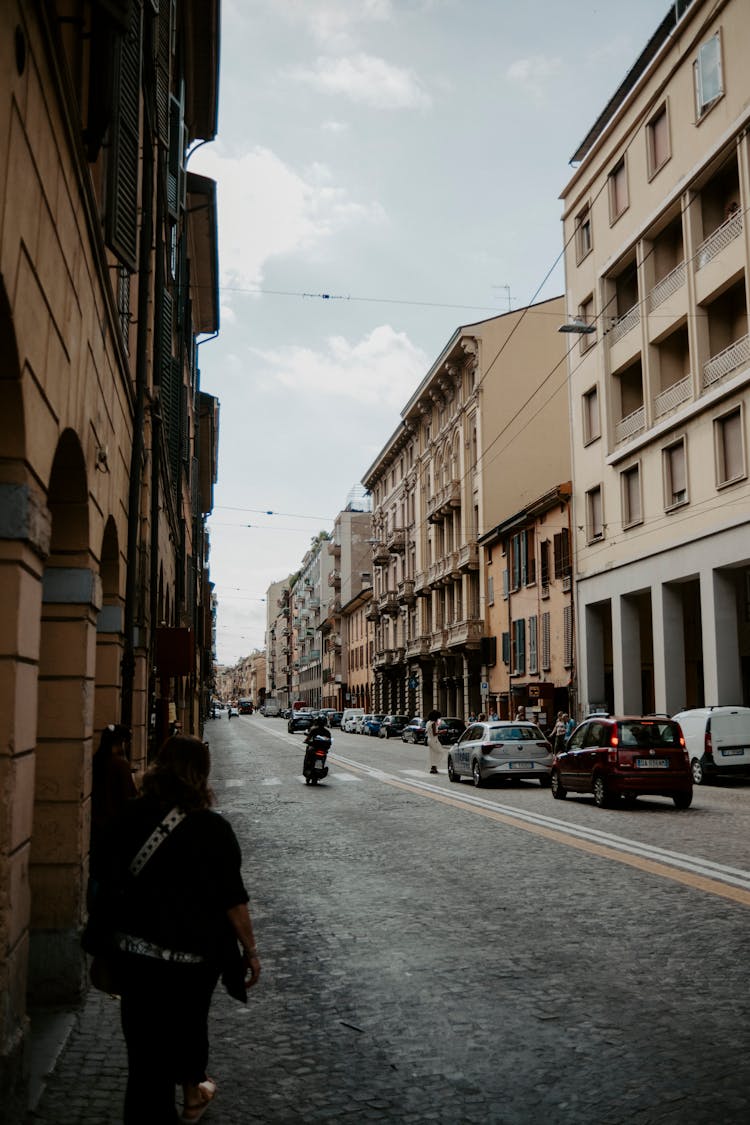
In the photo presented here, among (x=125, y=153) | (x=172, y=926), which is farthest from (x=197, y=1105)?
(x=125, y=153)

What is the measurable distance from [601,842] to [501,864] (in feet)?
6.86

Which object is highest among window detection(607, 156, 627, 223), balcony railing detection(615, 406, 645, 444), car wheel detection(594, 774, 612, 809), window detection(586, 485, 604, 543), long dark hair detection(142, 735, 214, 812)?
window detection(607, 156, 627, 223)

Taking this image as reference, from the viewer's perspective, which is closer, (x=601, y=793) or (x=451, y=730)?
(x=601, y=793)

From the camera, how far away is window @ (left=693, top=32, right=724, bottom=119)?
93.1ft

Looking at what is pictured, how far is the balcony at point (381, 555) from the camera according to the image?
76.7 metres

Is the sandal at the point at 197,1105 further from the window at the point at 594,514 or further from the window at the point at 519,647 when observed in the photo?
the window at the point at 519,647

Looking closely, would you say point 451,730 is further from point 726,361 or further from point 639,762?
point 639,762

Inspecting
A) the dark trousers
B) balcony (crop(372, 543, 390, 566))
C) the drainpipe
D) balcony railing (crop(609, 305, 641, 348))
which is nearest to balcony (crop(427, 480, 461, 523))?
balcony (crop(372, 543, 390, 566))

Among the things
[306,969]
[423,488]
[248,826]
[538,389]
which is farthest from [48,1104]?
[423,488]

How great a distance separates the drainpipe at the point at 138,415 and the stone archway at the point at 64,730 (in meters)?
3.29

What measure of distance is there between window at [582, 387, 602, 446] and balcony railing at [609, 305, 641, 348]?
2211mm

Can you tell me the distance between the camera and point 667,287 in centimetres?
3172

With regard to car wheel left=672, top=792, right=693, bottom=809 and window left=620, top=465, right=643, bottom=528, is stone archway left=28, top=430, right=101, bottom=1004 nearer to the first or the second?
car wheel left=672, top=792, right=693, bottom=809

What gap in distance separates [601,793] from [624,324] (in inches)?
805
